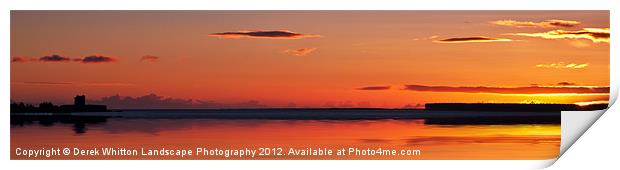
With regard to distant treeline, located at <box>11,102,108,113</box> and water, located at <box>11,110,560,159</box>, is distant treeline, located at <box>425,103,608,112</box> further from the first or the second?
distant treeline, located at <box>11,102,108,113</box>

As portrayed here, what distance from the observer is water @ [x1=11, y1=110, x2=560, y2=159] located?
1295 cm

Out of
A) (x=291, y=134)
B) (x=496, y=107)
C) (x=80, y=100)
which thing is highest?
A: (x=80, y=100)

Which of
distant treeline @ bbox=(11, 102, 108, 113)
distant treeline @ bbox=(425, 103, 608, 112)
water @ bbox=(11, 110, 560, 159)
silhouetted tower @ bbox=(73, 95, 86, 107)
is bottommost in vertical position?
water @ bbox=(11, 110, 560, 159)

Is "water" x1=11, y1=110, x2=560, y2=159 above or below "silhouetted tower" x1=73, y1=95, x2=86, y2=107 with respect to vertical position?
below

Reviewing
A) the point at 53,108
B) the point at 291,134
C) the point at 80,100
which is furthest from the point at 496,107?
the point at 53,108

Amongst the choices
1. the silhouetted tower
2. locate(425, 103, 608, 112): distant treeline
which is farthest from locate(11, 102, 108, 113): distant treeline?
locate(425, 103, 608, 112): distant treeline

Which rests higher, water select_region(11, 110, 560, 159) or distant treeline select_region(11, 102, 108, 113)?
distant treeline select_region(11, 102, 108, 113)

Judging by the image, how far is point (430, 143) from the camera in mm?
13000

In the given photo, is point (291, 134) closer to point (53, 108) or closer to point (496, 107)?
point (496, 107)

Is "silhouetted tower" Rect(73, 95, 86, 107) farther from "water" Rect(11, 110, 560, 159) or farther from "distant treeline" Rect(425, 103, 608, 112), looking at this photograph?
"distant treeline" Rect(425, 103, 608, 112)

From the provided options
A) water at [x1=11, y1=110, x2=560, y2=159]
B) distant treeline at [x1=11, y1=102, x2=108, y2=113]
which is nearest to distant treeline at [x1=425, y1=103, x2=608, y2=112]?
water at [x1=11, y1=110, x2=560, y2=159]

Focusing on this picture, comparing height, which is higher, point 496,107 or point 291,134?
point 496,107

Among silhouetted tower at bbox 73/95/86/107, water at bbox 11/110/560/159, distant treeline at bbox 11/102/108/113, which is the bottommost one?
water at bbox 11/110/560/159

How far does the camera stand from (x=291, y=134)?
42.8 ft
